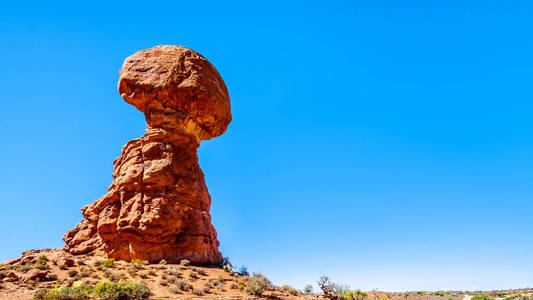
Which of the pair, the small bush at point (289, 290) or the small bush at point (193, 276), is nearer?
the small bush at point (193, 276)

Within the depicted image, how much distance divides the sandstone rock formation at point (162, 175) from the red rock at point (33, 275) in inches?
170

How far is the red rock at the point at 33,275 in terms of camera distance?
13438mm

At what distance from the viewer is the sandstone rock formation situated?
18.3 m

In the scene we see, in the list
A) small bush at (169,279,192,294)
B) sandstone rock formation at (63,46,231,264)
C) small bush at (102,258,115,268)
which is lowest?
small bush at (169,279,192,294)

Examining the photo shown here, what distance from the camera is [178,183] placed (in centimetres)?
2008

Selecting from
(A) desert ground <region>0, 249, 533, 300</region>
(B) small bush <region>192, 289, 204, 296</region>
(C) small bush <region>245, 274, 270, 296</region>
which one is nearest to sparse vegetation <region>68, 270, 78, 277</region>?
(A) desert ground <region>0, 249, 533, 300</region>

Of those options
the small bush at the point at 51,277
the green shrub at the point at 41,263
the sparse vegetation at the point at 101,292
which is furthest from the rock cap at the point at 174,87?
the sparse vegetation at the point at 101,292

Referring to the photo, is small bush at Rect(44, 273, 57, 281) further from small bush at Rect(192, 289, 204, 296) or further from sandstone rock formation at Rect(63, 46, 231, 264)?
small bush at Rect(192, 289, 204, 296)

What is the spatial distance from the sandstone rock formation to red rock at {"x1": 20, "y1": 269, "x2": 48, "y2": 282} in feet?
14.2

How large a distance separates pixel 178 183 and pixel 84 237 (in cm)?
703

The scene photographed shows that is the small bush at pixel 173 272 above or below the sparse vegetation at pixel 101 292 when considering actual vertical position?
above

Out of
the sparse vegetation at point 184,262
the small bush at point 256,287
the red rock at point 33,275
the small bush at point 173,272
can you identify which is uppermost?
the sparse vegetation at point 184,262

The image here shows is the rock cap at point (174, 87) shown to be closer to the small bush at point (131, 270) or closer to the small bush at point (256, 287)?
the small bush at point (131, 270)

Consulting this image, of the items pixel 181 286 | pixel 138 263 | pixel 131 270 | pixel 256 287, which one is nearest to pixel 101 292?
pixel 131 270
